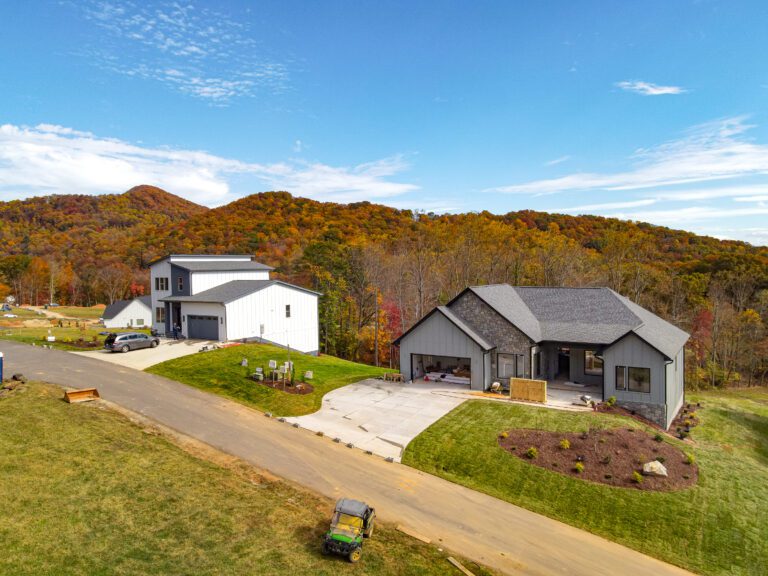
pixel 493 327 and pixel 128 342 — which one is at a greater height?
pixel 493 327

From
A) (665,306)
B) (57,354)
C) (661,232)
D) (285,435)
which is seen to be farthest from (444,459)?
(661,232)

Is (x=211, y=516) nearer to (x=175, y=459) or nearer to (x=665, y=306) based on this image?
(x=175, y=459)

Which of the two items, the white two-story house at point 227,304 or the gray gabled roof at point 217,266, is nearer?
the white two-story house at point 227,304

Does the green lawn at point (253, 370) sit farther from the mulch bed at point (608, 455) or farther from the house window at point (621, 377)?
the house window at point (621, 377)

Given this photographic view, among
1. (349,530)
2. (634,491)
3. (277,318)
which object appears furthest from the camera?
(277,318)

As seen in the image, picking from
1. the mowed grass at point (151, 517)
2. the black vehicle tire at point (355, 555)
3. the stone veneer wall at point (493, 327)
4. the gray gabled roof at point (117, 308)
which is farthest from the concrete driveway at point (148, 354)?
the black vehicle tire at point (355, 555)

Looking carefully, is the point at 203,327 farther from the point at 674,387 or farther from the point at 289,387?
the point at 674,387

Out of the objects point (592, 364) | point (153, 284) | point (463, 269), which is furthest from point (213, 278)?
point (592, 364)
